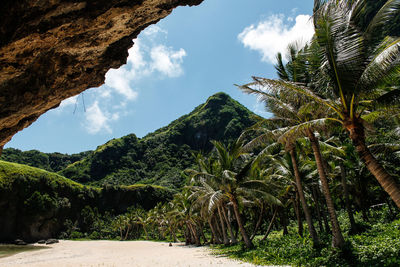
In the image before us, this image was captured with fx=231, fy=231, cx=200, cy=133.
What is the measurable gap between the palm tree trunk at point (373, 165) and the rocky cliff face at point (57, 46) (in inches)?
225

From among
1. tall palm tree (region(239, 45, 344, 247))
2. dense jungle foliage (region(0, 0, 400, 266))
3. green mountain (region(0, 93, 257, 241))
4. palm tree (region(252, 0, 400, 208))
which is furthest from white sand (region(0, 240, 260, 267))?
green mountain (region(0, 93, 257, 241))

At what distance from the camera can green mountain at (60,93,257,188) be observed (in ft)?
304

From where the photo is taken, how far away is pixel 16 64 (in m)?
5.63

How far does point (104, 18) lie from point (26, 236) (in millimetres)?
53454

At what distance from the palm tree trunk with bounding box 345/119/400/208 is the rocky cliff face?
18.7 ft

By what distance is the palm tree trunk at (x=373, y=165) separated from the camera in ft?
18.6

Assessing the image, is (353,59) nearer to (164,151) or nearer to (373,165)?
(373,165)

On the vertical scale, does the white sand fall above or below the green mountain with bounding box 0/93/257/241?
below

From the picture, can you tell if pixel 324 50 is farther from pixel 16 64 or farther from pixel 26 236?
pixel 26 236

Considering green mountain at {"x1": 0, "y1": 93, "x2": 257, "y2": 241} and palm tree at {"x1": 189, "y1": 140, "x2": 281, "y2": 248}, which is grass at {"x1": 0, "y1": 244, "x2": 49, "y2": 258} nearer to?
green mountain at {"x1": 0, "y1": 93, "x2": 257, "y2": 241}

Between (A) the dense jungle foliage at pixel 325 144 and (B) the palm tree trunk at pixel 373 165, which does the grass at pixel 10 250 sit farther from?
(B) the palm tree trunk at pixel 373 165

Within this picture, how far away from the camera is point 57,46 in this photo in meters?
6.00

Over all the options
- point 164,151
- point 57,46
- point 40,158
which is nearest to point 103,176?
point 164,151

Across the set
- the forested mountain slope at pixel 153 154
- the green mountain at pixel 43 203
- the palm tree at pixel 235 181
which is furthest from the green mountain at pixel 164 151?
the palm tree at pixel 235 181
